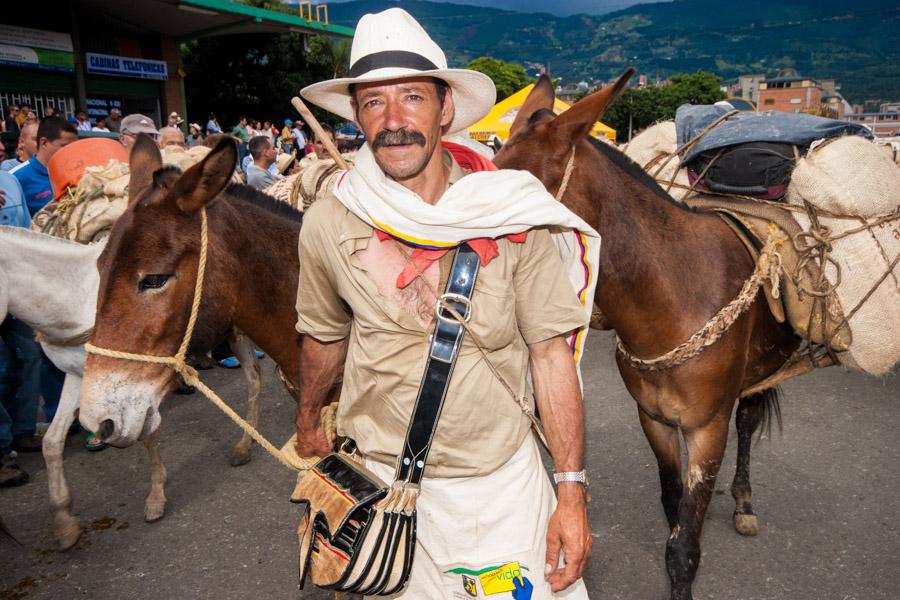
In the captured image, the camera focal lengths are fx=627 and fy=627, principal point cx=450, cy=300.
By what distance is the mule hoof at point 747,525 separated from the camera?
369cm

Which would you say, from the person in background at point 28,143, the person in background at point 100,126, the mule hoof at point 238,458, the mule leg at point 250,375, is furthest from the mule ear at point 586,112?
the person in background at point 100,126

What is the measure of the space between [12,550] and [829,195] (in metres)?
4.85

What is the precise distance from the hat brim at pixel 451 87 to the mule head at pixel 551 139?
27 centimetres

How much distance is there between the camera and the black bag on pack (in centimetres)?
310

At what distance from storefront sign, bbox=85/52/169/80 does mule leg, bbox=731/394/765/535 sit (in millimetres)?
20667

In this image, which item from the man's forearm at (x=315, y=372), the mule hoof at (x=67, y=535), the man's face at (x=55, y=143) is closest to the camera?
the man's forearm at (x=315, y=372)

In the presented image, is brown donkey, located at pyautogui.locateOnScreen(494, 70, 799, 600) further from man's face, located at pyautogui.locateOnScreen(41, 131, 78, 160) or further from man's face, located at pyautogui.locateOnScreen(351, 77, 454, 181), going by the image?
man's face, located at pyautogui.locateOnScreen(41, 131, 78, 160)

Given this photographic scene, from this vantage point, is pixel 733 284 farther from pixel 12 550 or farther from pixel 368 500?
pixel 12 550

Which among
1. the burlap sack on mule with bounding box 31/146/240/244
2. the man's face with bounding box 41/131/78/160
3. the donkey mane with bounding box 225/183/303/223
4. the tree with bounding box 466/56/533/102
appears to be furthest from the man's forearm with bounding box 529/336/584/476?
the tree with bounding box 466/56/533/102

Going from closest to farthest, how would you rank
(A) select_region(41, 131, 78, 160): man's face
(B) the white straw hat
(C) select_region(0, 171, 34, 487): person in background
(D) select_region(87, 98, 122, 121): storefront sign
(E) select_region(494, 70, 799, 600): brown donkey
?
(B) the white straw hat
(E) select_region(494, 70, 799, 600): brown donkey
(C) select_region(0, 171, 34, 487): person in background
(A) select_region(41, 131, 78, 160): man's face
(D) select_region(87, 98, 122, 121): storefront sign

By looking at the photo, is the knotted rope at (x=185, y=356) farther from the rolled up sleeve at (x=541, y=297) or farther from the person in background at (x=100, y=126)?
the person in background at (x=100, y=126)

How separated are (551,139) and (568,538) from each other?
1465 mm

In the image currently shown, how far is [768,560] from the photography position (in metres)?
3.47

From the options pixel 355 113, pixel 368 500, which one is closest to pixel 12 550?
pixel 368 500
